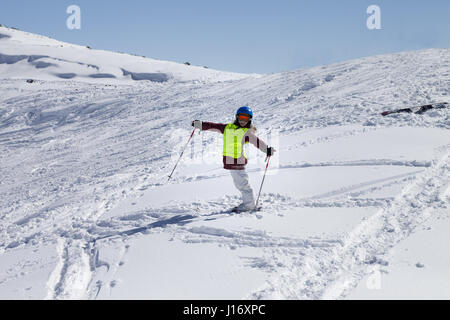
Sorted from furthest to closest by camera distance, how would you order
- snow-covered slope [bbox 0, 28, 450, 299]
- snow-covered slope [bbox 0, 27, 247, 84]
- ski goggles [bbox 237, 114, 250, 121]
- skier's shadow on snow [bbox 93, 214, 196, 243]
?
1. snow-covered slope [bbox 0, 27, 247, 84]
2. ski goggles [bbox 237, 114, 250, 121]
3. skier's shadow on snow [bbox 93, 214, 196, 243]
4. snow-covered slope [bbox 0, 28, 450, 299]

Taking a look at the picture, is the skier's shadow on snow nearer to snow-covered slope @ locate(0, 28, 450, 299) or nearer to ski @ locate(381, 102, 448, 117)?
snow-covered slope @ locate(0, 28, 450, 299)

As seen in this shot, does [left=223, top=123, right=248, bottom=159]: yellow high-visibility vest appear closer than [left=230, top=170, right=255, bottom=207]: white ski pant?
Yes

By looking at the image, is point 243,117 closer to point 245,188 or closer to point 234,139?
point 234,139

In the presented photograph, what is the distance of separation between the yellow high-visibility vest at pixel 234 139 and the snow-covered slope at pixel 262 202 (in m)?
1.05

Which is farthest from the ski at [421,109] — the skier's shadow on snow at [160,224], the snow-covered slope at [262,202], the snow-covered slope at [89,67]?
the snow-covered slope at [89,67]

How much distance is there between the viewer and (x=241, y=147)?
6.22m

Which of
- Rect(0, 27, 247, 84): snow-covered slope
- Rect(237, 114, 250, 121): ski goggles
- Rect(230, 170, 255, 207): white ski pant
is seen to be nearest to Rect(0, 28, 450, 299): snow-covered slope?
Rect(230, 170, 255, 207): white ski pant

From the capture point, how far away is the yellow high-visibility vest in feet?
20.3

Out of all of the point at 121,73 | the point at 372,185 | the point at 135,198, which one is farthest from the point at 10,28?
the point at 372,185

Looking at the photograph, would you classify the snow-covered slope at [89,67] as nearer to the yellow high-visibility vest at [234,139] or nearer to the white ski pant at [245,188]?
the yellow high-visibility vest at [234,139]

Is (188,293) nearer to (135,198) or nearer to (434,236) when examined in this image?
(434,236)

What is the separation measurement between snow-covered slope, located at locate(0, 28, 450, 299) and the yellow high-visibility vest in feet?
3.43

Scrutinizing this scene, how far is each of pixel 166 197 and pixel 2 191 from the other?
23.3 ft

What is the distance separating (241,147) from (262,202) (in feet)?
3.83
